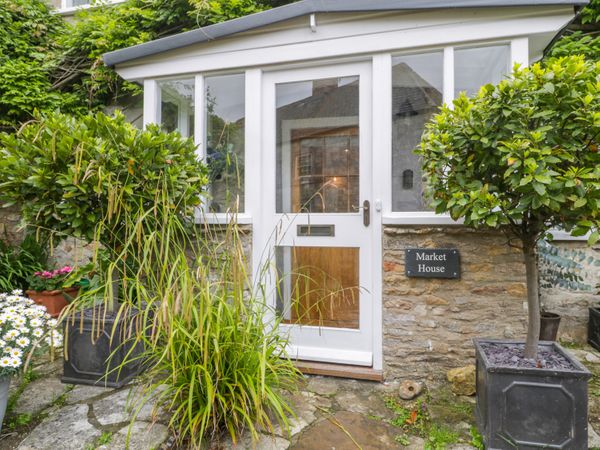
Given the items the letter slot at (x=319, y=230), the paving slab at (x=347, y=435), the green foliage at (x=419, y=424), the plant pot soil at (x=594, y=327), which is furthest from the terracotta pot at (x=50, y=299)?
the plant pot soil at (x=594, y=327)

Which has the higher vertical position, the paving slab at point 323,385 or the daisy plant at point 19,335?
the daisy plant at point 19,335

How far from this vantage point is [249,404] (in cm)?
150

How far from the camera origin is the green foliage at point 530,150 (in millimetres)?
1472

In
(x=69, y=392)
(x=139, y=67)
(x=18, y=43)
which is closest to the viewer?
(x=69, y=392)

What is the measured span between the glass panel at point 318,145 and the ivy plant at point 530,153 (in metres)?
0.78

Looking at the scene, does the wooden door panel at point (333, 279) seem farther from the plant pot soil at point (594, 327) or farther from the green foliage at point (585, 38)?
the green foliage at point (585, 38)

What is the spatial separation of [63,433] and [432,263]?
2.24 m

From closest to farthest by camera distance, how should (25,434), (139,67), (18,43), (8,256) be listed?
1. (25,434)
2. (139,67)
3. (8,256)
4. (18,43)

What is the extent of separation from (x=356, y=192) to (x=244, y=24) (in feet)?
4.85

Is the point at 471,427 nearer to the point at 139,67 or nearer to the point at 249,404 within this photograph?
the point at 249,404

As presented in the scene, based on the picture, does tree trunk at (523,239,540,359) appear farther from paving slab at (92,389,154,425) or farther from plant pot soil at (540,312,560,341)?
paving slab at (92,389,154,425)

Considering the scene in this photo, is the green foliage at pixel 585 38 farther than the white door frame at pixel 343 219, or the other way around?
the green foliage at pixel 585 38

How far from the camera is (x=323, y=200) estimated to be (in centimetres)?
246

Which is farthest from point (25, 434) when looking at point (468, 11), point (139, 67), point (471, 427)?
point (468, 11)
